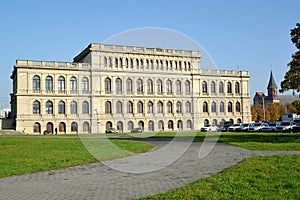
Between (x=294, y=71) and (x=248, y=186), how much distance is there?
23634mm

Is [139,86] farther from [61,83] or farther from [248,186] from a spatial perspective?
[248,186]

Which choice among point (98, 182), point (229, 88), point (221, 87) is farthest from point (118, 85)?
point (98, 182)

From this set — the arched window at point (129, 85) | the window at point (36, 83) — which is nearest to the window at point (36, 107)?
the window at point (36, 83)

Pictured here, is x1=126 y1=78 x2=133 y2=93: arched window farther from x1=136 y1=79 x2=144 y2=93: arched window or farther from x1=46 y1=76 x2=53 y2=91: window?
x1=46 y1=76 x2=53 y2=91: window

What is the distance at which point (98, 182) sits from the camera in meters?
11.9

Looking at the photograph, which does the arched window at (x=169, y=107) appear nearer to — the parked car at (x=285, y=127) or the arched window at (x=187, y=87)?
the arched window at (x=187, y=87)

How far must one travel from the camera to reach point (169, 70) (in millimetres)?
89812

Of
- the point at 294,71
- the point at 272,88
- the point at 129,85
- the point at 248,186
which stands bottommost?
the point at 248,186

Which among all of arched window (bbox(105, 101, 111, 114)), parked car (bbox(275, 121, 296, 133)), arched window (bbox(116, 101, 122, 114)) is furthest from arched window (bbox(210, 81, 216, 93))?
parked car (bbox(275, 121, 296, 133))

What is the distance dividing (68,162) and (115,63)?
68226mm

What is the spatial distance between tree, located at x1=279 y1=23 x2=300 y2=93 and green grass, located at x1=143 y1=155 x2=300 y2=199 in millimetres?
19198

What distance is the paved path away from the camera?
32.6 feet

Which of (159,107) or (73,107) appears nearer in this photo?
(73,107)

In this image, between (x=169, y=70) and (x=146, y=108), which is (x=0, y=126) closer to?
A: (x=146, y=108)
